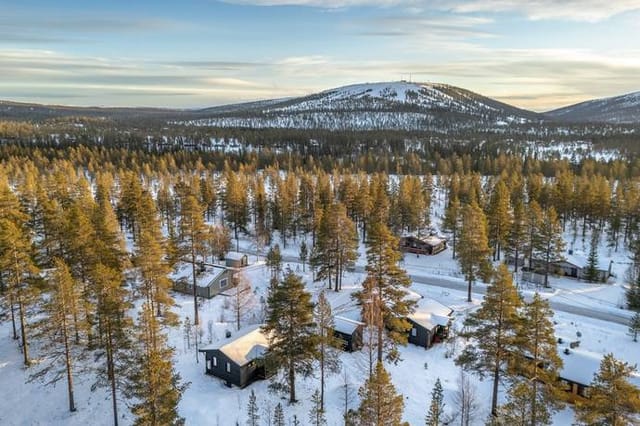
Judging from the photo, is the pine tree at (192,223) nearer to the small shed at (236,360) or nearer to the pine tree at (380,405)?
the small shed at (236,360)

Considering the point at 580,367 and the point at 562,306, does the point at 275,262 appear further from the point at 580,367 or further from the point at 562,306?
the point at 580,367

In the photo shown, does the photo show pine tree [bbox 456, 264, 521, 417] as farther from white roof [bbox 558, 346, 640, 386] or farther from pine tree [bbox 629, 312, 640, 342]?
pine tree [bbox 629, 312, 640, 342]

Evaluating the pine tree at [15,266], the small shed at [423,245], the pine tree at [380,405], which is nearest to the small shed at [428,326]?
the pine tree at [380,405]

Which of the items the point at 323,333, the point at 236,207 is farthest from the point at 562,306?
the point at 236,207

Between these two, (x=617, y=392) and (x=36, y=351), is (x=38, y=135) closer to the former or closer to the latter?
(x=36, y=351)

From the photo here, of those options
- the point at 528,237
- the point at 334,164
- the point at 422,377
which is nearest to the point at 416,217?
the point at 528,237
